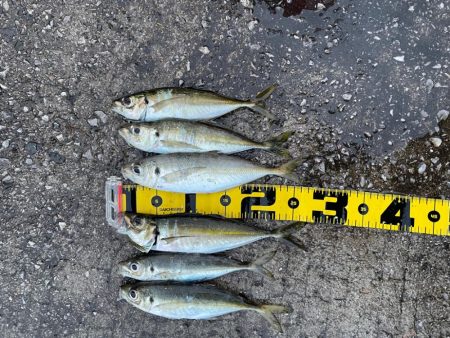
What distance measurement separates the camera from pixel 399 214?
3104 mm

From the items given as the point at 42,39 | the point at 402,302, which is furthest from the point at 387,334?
the point at 42,39

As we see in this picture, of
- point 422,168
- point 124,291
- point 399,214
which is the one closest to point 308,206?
point 399,214

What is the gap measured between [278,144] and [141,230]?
1.16 meters

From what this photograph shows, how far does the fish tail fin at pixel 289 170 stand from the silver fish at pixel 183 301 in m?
0.95

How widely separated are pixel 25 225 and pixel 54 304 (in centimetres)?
66

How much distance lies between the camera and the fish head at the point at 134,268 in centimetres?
302

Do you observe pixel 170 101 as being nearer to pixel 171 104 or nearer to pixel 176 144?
pixel 171 104

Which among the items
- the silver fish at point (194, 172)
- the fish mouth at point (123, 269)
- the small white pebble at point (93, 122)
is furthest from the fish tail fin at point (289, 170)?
the small white pebble at point (93, 122)

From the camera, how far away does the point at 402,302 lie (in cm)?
315

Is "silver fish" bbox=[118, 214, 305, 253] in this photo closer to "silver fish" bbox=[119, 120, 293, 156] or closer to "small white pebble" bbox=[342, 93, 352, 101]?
"silver fish" bbox=[119, 120, 293, 156]

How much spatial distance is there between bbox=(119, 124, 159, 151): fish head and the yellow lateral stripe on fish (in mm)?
381

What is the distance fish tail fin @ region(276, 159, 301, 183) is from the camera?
3021 millimetres

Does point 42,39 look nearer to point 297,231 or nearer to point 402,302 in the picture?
point 297,231

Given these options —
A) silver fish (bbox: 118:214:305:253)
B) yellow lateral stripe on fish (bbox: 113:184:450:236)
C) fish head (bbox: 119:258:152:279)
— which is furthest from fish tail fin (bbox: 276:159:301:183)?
fish head (bbox: 119:258:152:279)
